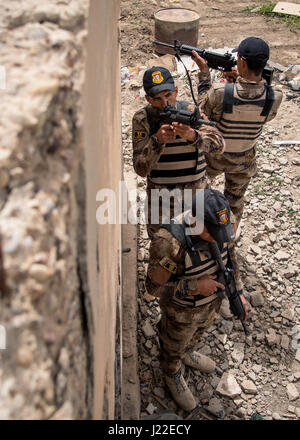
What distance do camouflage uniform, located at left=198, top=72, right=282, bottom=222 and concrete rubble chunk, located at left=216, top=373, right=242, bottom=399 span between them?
1.54 meters

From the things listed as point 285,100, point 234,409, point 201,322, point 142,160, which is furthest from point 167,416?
point 285,100

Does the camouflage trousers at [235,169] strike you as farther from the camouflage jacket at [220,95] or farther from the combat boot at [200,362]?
the combat boot at [200,362]

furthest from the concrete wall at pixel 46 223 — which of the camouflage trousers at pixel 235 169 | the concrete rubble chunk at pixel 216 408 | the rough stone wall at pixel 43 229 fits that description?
the camouflage trousers at pixel 235 169

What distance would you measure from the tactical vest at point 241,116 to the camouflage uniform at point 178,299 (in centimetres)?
125

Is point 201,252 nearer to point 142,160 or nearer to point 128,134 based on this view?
point 142,160

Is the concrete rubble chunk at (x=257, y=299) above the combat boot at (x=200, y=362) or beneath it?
above

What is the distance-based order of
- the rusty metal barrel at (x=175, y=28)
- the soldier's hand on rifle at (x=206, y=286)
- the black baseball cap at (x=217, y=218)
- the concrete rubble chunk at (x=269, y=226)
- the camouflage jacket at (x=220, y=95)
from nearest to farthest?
the black baseball cap at (x=217, y=218), the soldier's hand on rifle at (x=206, y=286), the camouflage jacket at (x=220, y=95), the concrete rubble chunk at (x=269, y=226), the rusty metal barrel at (x=175, y=28)

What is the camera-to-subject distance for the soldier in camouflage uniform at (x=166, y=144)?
2.69 meters

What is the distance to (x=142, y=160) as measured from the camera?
9.22ft

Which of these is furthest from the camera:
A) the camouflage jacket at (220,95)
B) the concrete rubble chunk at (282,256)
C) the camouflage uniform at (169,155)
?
the concrete rubble chunk at (282,256)

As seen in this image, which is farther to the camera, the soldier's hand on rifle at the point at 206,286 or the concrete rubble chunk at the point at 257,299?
the concrete rubble chunk at the point at 257,299

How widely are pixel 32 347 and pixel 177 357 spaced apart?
86.8 inches

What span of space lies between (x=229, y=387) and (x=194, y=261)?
4.24 ft

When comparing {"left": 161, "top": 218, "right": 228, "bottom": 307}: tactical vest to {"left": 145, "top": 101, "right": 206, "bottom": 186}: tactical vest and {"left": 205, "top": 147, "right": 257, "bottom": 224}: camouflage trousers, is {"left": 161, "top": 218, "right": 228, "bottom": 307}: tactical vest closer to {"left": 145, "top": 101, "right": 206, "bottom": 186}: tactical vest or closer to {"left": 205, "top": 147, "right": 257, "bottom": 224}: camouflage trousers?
{"left": 145, "top": 101, "right": 206, "bottom": 186}: tactical vest
